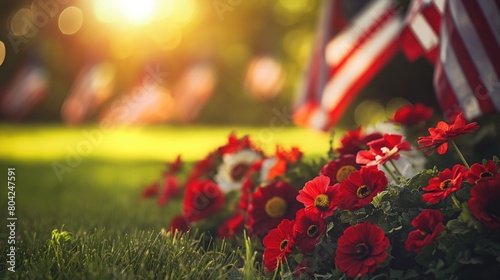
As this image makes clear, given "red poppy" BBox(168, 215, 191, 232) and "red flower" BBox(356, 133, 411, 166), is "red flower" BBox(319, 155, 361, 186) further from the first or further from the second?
"red poppy" BBox(168, 215, 191, 232)

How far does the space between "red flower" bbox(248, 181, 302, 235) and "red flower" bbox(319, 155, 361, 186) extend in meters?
0.22

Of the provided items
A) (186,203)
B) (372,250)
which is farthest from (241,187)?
(372,250)

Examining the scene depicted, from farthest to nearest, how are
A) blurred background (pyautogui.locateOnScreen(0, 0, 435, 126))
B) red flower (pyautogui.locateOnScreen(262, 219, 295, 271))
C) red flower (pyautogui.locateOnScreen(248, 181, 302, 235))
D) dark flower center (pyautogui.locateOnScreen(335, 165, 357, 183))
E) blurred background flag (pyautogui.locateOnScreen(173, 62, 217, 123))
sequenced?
blurred background flag (pyautogui.locateOnScreen(173, 62, 217, 123))
blurred background (pyautogui.locateOnScreen(0, 0, 435, 126))
red flower (pyautogui.locateOnScreen(248, 181, 302, 235))
dark flower center (pyautogui.locateOnScreen(335, 165, 357, 183))
red flower (pyautogui.locateOnScreen(262, 219, 295, 271))

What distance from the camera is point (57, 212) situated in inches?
173

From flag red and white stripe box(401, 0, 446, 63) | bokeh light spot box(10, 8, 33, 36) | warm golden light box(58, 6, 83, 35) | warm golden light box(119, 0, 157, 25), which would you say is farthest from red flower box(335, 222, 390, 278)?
warm golden light box(58, 6, 83, 35)

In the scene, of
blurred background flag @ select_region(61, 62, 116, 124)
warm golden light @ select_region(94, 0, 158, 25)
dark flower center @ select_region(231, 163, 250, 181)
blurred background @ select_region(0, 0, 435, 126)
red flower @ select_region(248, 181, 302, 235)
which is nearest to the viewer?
red flower @ select_region(248, 181, 302, 235)

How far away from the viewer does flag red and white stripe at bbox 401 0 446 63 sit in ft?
11.8

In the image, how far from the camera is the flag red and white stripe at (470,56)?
327 centimetres

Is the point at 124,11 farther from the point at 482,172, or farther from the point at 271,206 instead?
the point at 482,172

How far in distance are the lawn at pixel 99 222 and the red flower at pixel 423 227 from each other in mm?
588

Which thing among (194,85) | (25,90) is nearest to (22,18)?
(25,90)

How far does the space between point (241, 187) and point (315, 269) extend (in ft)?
3.91

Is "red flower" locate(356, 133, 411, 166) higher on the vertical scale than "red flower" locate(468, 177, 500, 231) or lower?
higher

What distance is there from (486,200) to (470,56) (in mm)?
1527
